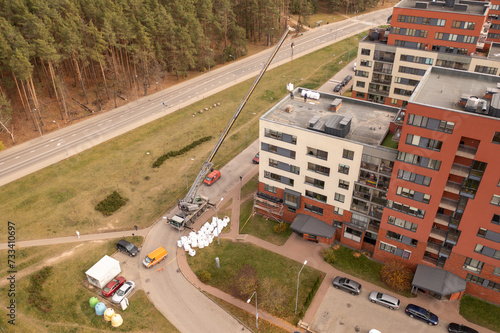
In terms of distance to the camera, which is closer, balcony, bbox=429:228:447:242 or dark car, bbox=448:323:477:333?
dark car, bbox=448:323:477:333

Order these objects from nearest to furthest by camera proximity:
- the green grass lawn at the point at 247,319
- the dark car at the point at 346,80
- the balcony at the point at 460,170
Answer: the balcony at the point at 460,170
the green grass lawn at the point at 247,319
the dark car at the point at 346,80

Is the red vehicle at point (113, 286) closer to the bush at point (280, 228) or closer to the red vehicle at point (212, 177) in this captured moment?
the bush at point (280, 228)

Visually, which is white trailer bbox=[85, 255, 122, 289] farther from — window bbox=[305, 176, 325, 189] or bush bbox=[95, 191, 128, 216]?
window bbox=[305, 176, 325, 189]

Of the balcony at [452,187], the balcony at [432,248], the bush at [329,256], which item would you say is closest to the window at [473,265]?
the balcony at [432,248]

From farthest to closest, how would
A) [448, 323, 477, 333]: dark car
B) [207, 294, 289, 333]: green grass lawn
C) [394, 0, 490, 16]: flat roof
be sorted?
1. [394, 0, 490, 16]: flat roof
2. [207, 294, 289, 333]: green grass lawn
3. [448, 323, 477, 333]: dark car

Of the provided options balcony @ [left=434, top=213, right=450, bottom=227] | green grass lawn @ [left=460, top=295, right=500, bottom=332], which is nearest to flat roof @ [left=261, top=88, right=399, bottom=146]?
balcony @ [left=434, top=213, right=450, bottom=227]

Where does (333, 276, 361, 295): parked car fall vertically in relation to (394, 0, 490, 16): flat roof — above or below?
below

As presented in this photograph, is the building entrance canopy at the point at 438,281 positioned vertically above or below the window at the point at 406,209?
below

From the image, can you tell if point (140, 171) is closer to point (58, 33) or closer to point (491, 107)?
point (58, 33)

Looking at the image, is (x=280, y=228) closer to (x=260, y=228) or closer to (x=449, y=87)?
(x=260, y=228)
